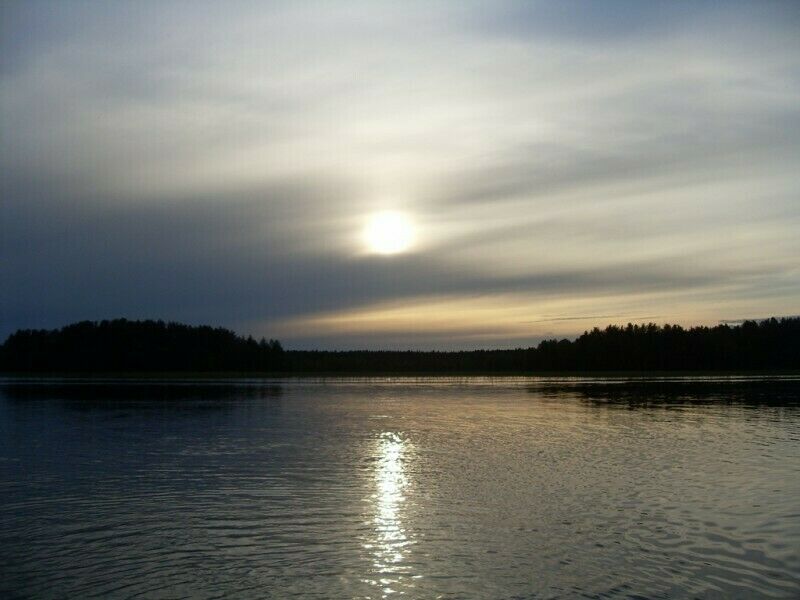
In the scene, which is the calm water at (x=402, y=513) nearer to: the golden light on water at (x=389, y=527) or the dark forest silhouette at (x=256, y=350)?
the golden light on water at (x=389, y=527)

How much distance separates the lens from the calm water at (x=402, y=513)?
11.8m

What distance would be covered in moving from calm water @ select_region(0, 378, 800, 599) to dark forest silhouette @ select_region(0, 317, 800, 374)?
388ft

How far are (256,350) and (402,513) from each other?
483ft

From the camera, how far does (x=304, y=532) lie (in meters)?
14.8

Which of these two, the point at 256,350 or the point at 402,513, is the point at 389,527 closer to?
the point at 402,513

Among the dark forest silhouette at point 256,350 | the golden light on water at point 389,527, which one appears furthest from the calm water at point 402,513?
the dark forest silhouette at point 256,350

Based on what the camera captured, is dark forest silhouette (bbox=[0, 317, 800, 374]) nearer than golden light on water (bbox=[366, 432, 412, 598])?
No

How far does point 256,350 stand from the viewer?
525 feet

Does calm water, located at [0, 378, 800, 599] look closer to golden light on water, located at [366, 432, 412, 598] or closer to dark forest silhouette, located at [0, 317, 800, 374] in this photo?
golden light on water, located at [366, 432, 412, 598]

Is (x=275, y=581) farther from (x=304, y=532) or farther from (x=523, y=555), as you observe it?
(x=523, y=555)

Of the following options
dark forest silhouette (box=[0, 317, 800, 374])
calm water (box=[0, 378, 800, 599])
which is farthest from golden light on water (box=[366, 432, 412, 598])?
dark forest silhouette (box=[0, 317, 800, 374])

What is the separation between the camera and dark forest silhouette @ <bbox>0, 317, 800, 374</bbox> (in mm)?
144000

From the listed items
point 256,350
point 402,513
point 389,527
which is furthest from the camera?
point 256,350

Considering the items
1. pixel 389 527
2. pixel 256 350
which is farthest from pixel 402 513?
pixel 256 350
